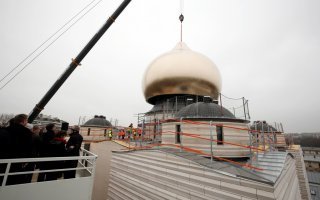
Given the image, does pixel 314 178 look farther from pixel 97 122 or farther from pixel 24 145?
pixel 24 145

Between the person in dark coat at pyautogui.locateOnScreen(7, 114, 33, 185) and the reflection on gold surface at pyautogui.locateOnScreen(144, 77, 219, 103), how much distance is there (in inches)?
493

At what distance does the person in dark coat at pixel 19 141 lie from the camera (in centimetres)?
345

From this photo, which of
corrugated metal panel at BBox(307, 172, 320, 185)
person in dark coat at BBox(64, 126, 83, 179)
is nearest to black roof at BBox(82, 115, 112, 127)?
person in dark coat at BBox(64, 126, 83, 179)

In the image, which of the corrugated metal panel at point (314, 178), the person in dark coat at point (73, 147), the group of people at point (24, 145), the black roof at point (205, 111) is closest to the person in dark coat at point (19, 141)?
the group of people at point (24, 145)

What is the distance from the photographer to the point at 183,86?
15.1m

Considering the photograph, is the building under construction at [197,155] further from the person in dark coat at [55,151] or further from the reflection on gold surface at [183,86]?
the person in dark coat at [55,151]

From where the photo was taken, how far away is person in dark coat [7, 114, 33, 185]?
11.3ft

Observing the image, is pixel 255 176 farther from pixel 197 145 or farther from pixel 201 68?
pixel 201 68

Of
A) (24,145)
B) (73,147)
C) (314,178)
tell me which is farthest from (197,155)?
(314,178)

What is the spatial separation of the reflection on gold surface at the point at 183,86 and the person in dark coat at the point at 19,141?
493 inches

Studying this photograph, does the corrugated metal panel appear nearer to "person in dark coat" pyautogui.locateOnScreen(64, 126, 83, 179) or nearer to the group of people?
"person in dark coat" pyautogui.locateOnScreen(64, 126, 83, 179)

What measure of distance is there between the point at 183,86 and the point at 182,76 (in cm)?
97

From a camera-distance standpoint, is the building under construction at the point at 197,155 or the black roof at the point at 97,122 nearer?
the building under construction at the point at 197,155

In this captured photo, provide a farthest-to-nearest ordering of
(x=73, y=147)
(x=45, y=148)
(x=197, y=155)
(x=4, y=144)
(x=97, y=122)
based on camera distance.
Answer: (x=97, y=122), (x=197, y=155), (x=73, y=147), (x=45, y=148), (x=4, y=144)
